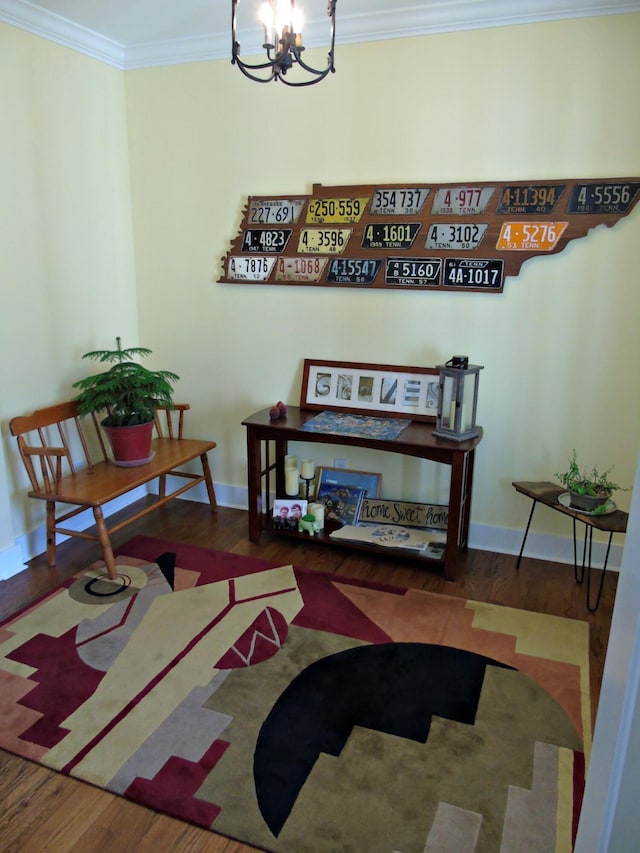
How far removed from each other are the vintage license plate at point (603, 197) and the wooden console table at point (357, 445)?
46.2 inches

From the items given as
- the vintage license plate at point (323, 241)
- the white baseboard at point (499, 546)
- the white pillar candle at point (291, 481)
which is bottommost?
the white baseboard at point (499, 546)

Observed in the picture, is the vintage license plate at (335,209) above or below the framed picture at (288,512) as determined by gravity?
above

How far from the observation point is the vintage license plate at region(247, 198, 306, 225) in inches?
131

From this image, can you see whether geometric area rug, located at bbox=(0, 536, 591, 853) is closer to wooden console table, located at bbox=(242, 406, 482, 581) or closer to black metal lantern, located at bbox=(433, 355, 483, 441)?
wooden console table, located at bbox=(242, 406, 482, 581)

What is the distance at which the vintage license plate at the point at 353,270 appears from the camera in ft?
10.6

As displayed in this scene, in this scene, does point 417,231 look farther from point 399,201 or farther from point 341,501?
point 341,501

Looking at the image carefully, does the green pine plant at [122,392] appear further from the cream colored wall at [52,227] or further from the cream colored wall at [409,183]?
the cream colored wall at [409,183]

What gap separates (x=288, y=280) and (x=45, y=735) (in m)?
2.42

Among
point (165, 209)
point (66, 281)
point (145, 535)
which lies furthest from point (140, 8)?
point (145, 535)

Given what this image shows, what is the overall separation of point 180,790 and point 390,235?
102 inches

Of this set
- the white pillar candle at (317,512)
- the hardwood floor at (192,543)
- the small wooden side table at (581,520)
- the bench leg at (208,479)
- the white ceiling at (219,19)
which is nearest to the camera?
the hardwood floor at (192,543)

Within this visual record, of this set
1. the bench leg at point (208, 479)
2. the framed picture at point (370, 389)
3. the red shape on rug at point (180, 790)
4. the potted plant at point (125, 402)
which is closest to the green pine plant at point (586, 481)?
the framed picture at point (370, 389)

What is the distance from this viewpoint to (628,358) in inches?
114

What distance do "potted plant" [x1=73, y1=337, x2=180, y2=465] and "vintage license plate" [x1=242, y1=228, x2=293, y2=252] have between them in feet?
2.93
